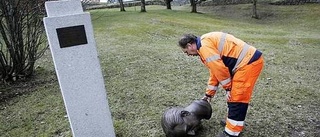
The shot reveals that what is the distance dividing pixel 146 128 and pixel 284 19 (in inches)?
1004

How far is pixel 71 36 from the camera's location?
3.73 m

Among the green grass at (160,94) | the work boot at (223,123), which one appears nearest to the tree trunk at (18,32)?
the green grass at (160,94)

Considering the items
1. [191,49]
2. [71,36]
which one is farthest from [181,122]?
[71,36]

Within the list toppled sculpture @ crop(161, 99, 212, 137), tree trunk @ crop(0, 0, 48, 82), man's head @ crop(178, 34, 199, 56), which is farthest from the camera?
tree trunk @ crop(0, 0, 48, 82)

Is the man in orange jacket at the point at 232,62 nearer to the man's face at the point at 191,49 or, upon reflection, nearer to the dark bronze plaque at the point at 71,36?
the man's face at the point at 191,49

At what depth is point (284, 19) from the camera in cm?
2714

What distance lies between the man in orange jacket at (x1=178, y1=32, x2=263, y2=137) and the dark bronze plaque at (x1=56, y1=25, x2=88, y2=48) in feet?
4.10

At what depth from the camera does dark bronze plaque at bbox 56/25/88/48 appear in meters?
3.68

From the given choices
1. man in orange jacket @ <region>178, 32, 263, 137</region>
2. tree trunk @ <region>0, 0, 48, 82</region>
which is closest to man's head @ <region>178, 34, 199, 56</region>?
man in orange jacket @ <region>178, 32, 263, 137</region>

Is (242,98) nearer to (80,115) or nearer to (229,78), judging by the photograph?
(229,78)

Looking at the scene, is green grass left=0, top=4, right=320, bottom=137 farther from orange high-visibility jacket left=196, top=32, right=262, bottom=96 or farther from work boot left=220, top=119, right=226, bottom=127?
orange high-visibility jacket left=196, top=32, right=262, bottom=96

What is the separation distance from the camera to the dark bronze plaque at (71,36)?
368cm

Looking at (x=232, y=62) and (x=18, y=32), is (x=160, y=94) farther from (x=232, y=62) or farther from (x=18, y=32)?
(x=18, y=32)

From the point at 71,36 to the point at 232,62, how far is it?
2.03m
